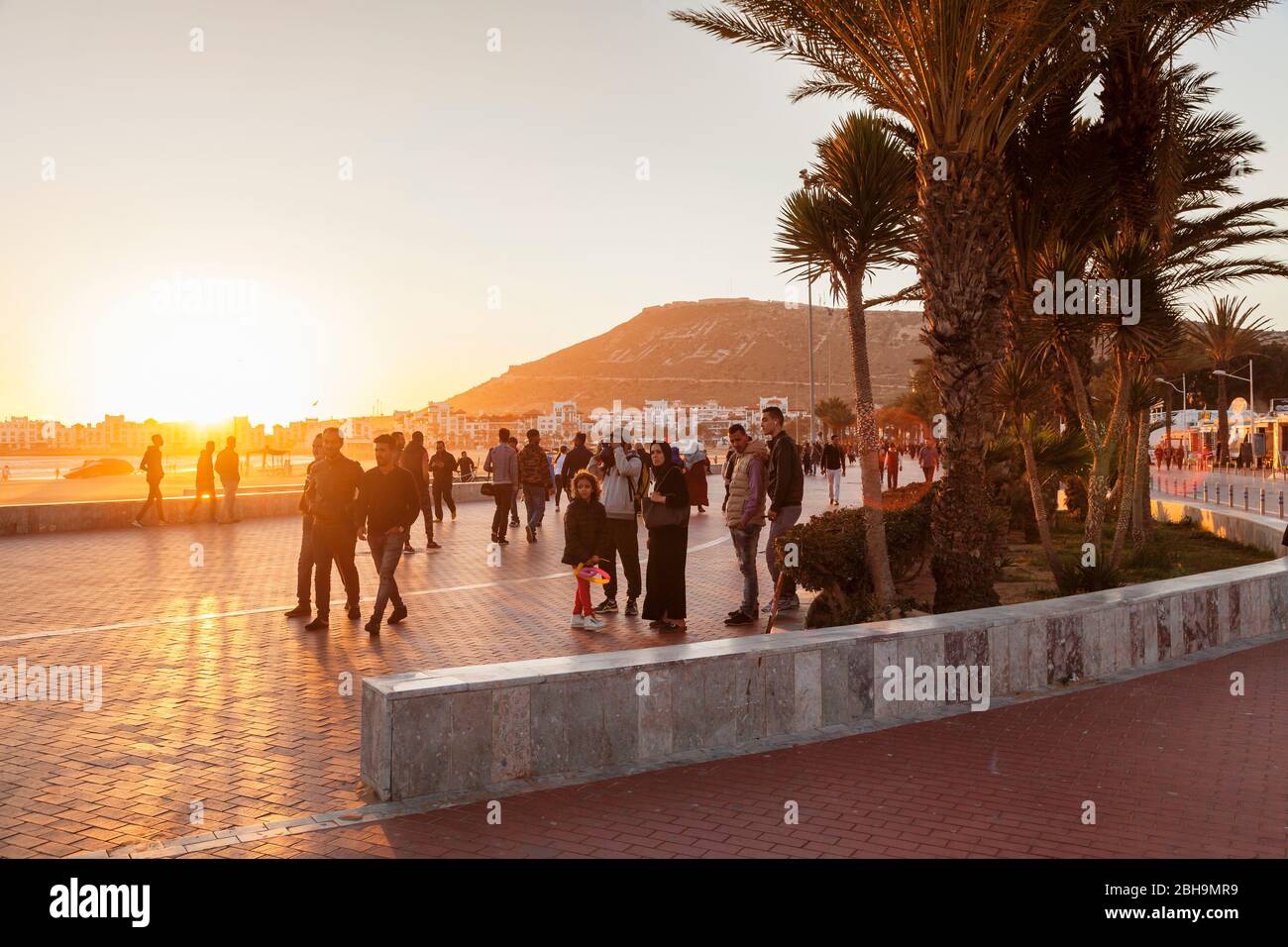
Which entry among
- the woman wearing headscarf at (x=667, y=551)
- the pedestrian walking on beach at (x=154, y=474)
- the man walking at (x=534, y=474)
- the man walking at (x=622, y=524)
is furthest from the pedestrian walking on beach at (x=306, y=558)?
the pedestrian walking on beach at (x=154, y=474)

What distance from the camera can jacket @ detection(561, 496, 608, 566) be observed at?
32.4ft

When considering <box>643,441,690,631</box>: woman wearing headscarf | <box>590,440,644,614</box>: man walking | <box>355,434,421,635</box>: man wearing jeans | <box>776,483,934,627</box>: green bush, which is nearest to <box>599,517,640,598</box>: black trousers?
<box>590,440,644,614</box>: man walking

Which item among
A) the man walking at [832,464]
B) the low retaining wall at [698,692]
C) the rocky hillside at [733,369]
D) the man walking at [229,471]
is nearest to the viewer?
the low retaining wall at [698,692]

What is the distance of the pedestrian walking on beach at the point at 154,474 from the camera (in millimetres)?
20297

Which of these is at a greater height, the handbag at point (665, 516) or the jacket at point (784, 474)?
the jacket at point (784, 474)

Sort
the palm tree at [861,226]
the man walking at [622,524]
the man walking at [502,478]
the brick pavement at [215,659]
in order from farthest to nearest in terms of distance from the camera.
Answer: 1. the man walking at [502,478]
2. the man walking at [622,524]
3. the palm tree at [861,226]
4. the brick pavement at [215,659]

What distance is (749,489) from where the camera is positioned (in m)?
10.1

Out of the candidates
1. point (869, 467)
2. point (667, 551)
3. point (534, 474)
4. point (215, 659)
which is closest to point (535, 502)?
point (534, 474)

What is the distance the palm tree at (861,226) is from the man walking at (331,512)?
453 cm

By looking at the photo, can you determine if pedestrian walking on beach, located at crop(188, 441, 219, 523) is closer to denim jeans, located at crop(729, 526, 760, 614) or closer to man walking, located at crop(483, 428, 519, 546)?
man walking, located at crop(483, 428, 519, 546)

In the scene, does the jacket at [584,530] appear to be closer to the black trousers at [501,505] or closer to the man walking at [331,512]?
the man walking at [331,512]

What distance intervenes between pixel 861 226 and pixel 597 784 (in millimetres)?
5973

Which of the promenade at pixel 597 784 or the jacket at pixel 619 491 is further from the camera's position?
the jacket at pixel 619 491
